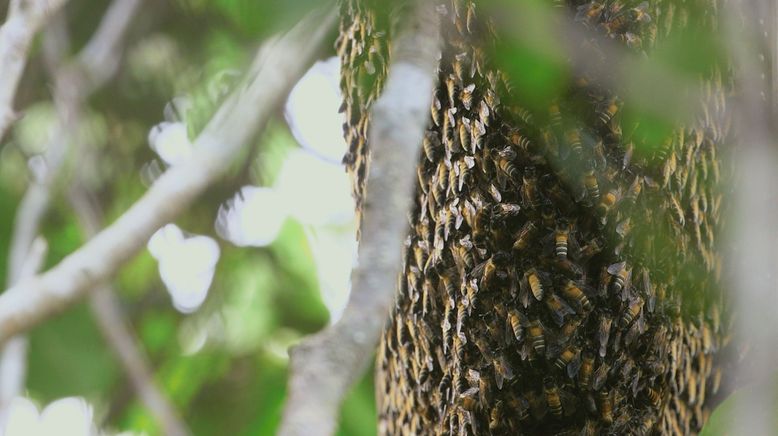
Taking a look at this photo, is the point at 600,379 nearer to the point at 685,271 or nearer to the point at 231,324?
the point at 685,271

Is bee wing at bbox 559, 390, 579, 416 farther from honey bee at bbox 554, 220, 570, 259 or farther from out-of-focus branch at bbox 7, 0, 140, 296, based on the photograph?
out-of-focus branch at bbox 7, 0, 140, 296

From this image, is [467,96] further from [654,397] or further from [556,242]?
[654,397]

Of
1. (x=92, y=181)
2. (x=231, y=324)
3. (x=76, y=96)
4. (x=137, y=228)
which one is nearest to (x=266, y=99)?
(x=137, y=228)

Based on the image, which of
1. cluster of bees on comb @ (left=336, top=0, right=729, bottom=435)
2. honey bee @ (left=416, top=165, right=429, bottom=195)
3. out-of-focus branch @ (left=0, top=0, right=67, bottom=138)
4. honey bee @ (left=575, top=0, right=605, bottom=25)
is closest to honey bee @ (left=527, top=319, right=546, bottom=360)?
cluster of bees on comb @ (left=336, top=0, right=729, bottom=435)

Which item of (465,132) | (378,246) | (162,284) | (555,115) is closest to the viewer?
(378,246)

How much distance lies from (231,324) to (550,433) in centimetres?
91

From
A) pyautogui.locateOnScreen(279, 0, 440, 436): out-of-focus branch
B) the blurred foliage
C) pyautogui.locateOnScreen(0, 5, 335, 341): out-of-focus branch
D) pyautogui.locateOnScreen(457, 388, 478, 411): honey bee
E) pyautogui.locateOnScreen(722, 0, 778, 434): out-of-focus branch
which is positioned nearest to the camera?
pyautogui.locateOnScreen(279, 0, 440, 436): out-of-focus branch

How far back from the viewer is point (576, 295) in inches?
42.3

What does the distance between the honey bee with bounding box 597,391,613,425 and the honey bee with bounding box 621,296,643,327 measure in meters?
0.08

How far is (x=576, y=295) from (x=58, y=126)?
2.95ft

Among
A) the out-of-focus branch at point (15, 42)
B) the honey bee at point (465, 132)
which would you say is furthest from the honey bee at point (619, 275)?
the out-of-focus branch at point (15, 42)

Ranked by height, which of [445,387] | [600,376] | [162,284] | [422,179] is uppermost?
[422,179]

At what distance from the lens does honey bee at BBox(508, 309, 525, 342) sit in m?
1.08

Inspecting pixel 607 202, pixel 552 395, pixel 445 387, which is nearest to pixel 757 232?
pixel 607 202
